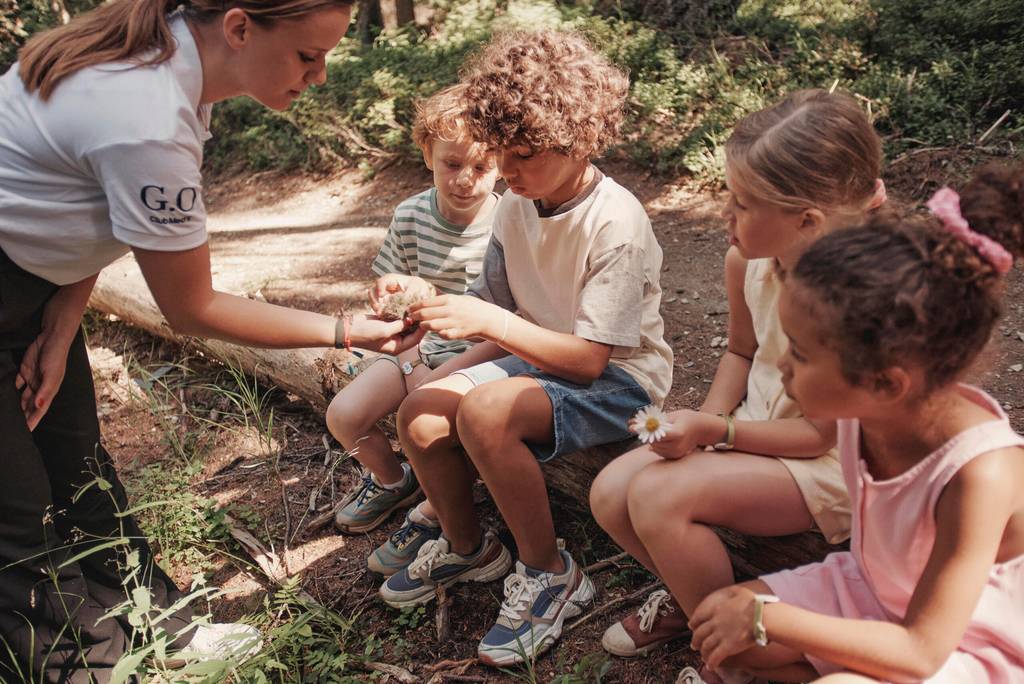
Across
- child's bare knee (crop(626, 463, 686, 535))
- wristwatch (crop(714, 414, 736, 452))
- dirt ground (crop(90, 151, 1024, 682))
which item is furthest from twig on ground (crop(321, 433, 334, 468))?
wristwatch (crop(714, 414, 736, 452))

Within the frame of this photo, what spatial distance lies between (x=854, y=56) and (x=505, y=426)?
4954mm

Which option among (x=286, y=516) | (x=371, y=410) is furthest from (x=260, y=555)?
(x=371, y=410)

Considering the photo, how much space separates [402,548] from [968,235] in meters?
1.87

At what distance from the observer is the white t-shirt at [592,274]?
2.18 m

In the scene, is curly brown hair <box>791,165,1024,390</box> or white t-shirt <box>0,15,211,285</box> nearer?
curly brown hair <box>791,165,1024,390</box>

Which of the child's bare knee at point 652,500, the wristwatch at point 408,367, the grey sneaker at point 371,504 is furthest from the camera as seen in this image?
the grey sneaker at point 371,504

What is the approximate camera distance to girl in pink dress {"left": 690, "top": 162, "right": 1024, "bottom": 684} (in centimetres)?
135

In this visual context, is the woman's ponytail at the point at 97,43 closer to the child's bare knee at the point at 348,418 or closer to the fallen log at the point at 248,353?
the child's bare knee at the point at 348,418

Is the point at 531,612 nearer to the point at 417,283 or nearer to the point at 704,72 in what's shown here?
the point at 417,283

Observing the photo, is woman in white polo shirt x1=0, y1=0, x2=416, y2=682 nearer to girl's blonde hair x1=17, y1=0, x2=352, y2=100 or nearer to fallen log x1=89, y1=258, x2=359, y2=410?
girl's blonde hair x1=17, y1=0, x2=352, y2=100

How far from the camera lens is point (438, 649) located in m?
2.34

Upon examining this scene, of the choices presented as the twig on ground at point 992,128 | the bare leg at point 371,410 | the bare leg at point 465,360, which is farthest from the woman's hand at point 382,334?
the twig on ground at point 992,128

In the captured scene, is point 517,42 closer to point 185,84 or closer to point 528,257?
point 528,257

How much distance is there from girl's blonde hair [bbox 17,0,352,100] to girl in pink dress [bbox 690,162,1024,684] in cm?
122
